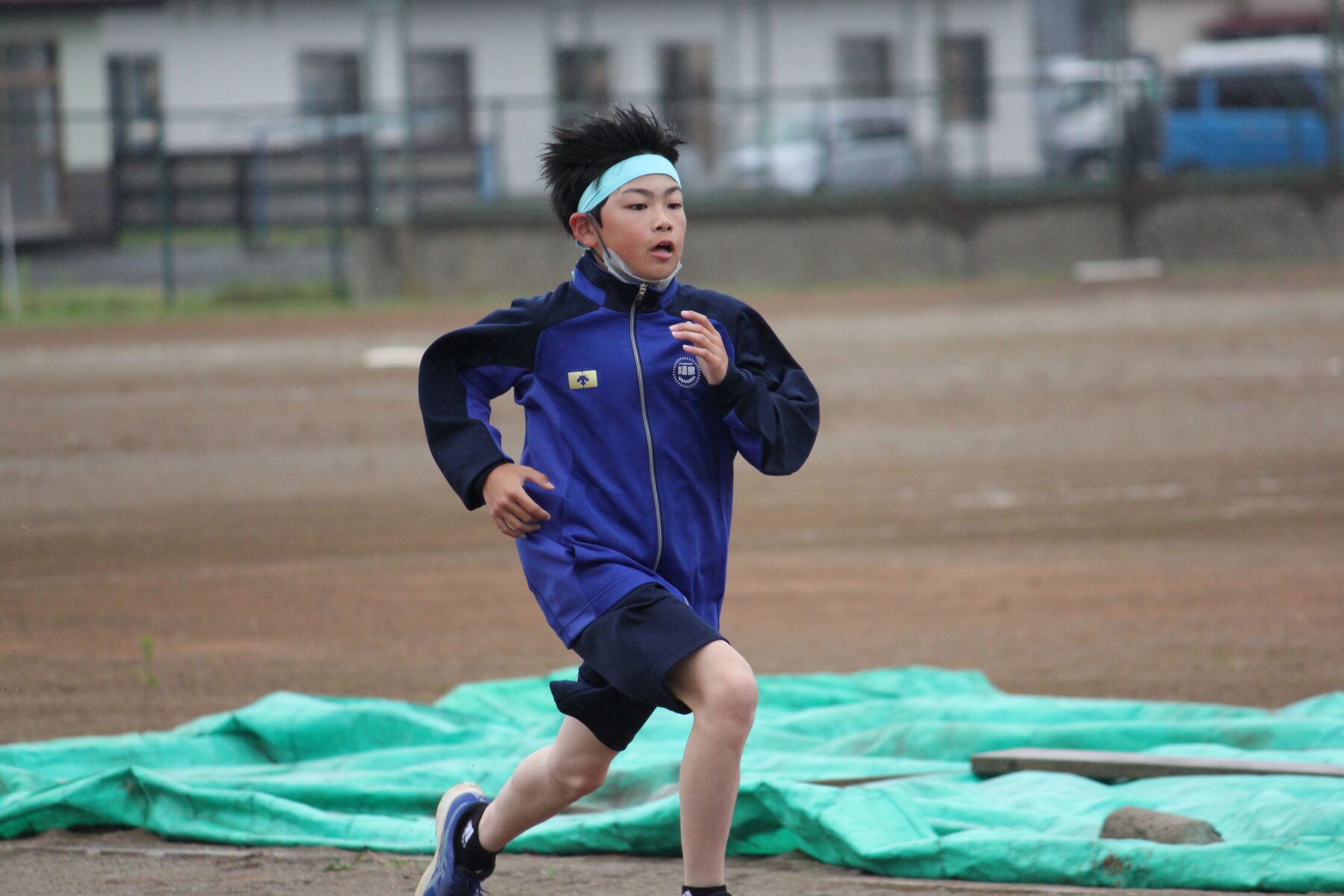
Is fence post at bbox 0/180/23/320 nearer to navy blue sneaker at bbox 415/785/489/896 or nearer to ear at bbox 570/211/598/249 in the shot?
navy blue sneaker at bbox 415/785/489/896

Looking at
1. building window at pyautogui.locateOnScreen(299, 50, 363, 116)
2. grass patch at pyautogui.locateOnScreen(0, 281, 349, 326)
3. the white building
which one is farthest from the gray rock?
building window at pyautogui.locateOnScreen(299, 50, 363, 116)

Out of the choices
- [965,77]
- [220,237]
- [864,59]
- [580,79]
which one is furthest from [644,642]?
[965,77]

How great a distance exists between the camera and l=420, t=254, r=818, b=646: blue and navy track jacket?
3395 millimetres

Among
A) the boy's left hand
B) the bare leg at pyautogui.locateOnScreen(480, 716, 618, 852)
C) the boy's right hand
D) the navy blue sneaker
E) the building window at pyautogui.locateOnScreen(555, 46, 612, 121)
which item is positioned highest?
the building window at pyautogui.locateOnScreen(555, 46, 612, 121)

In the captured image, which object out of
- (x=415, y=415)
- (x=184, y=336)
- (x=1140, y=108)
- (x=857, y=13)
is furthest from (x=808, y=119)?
(x=415, y=415)

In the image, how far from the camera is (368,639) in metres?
7.42

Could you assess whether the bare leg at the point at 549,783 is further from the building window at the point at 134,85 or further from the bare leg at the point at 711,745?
the building window at the point at 134,85

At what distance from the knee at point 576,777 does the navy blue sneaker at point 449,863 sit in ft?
1.01

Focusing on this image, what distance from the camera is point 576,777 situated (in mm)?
3541

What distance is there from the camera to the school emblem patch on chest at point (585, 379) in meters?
3.43

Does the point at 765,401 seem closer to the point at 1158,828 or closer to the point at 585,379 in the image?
the point at 585,379

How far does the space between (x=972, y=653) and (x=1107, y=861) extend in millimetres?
2990

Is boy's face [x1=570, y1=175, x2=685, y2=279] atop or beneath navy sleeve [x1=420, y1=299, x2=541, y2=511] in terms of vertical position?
atop

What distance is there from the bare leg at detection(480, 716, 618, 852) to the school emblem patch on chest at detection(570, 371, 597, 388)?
0.69m
